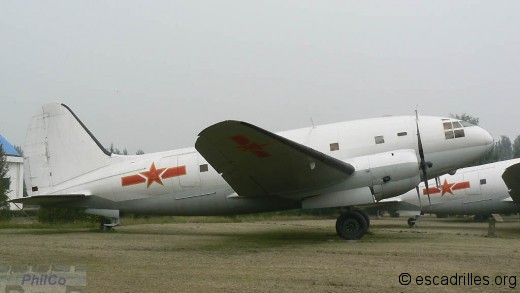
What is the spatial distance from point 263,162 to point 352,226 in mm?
3536

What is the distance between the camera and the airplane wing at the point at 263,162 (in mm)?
11609

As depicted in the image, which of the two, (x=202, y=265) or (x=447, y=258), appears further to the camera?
(x=447, y=258)

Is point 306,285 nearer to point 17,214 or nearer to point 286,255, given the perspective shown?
point 286,255

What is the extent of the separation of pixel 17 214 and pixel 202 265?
Answer: 29714 millimetres

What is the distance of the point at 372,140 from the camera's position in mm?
14758

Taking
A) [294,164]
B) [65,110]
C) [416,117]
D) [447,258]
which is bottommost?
[447,258]

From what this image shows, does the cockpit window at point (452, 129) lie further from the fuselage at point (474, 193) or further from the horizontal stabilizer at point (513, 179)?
the fuselage at point (474, 193)

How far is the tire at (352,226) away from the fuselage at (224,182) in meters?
1.47

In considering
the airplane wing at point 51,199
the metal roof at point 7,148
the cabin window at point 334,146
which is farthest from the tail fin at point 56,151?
the metal roof at point 7,148

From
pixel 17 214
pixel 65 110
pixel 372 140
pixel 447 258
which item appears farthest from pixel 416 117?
pixel 17 214

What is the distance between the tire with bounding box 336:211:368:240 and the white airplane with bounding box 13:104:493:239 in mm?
29

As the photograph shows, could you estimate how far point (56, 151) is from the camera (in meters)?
→ 16.9

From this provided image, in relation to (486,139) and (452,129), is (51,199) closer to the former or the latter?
(452,129)

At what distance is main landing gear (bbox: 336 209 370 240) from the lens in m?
14.2
